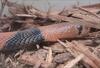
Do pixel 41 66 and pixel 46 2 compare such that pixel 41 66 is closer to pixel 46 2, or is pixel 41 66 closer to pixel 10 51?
pixel 10 51

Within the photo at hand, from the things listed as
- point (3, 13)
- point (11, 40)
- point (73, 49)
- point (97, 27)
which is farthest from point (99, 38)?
point (3, 13)

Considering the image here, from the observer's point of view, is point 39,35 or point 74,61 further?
point 39,35

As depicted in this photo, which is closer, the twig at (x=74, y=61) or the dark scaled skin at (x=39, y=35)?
the twig at (x=74, y=61)

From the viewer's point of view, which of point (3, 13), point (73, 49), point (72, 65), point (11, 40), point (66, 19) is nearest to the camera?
point (72, 65)

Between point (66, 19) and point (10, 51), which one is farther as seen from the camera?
point (66, 19)

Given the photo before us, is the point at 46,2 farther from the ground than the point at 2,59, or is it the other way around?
the point at 46,2

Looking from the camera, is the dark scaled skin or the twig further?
the dark scaled skin

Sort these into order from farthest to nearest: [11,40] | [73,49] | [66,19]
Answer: [66,19] → [11,40] → [73,49]
